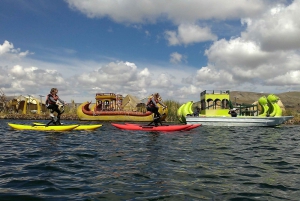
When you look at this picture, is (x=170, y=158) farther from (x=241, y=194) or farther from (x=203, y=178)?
(x=241, y=194)

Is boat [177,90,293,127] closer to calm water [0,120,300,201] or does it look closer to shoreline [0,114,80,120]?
calm water [0,120,300,201]

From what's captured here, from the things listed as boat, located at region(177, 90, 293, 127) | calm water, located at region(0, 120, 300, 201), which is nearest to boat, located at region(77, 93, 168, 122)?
boat, located at region(177, 90, 293, 127)

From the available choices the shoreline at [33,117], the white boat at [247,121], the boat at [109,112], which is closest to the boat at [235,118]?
the white boat at [247,121]

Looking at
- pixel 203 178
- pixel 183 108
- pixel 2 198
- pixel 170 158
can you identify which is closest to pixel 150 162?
pixel 170 158

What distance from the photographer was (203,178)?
18.8 feet

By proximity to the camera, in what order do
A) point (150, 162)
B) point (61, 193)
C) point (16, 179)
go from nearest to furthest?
point (61, 193)
point (16, 179)
point (150, 162)

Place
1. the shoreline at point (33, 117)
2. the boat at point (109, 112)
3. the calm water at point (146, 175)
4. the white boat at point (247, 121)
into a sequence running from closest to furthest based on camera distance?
the calm water at point (146, 175)
the white boat at point (247, 121)
the boat at point (109, 112)
the shoreline at point (33, 117)

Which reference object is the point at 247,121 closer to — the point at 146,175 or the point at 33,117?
the point at 146,175

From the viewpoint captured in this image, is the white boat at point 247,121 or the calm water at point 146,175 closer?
the calm water at point 146,175

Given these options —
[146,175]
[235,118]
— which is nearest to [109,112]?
[235,118]

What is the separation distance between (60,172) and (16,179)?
3.11 feet

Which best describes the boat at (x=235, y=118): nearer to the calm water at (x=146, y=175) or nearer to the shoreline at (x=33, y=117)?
the calm water at (x=146, y=175)

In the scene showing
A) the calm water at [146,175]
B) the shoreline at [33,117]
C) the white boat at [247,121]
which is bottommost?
the calm water at [146,175]

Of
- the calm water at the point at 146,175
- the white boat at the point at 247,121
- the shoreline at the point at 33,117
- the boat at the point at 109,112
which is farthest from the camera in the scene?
the shoreline at the point at 33,117
